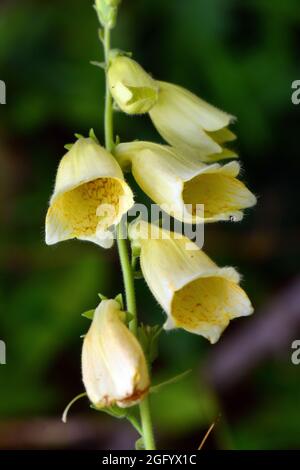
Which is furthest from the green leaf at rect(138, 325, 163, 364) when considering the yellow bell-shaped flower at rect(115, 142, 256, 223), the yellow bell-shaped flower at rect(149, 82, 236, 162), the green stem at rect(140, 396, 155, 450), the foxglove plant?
the yellow bell-shaped flower at rect(149, 82, 236, 162)

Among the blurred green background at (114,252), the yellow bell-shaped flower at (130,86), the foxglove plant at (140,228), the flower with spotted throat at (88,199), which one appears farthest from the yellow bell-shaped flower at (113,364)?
the blurred green background at (114,252)

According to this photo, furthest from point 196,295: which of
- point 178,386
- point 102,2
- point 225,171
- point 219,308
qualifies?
point 178,386

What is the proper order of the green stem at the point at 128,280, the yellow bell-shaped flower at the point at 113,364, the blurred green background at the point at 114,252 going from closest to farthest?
the yellow bell-shaped flower at the point at 113,364 < the green stem at the point at 128,280 < the blurred green background at the point at 114,252

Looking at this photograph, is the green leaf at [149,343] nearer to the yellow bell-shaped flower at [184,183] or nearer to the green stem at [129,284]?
the green stem at [129,284]

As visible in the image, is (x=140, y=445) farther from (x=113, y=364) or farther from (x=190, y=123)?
(x=190, y=123)

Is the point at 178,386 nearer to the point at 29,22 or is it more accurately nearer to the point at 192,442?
the point at 192,442

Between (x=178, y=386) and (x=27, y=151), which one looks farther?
(x=27, y=151)

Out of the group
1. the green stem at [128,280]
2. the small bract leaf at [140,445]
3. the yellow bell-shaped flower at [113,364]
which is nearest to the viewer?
the yellow bell-shaped flower at [113,364]

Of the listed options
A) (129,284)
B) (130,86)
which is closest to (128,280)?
(129,284)
